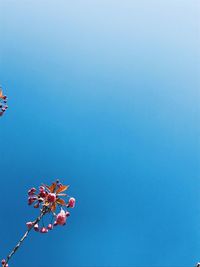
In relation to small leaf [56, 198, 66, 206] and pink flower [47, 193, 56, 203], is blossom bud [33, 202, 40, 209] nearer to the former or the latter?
pink flower [47, 193, 56, 203]

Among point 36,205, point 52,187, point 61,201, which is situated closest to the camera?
point 36,205

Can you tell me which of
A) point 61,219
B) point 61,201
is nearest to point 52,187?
point 61,201

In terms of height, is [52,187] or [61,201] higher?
[52,187]

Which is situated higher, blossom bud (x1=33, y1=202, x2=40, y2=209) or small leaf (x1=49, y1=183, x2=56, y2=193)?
small leaf (x1=49, y1=183, x2=56, y2=193)

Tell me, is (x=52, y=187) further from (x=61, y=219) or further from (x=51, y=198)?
(x=61, y=219)

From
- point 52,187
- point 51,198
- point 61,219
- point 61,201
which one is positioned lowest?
point 61,219

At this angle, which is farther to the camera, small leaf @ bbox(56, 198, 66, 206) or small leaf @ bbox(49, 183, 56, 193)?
small leaf @ bbox(49, 183, 56, 193)

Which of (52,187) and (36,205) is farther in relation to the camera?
(52,187)

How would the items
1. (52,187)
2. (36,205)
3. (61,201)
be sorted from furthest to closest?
(52,187) → (61,201) → (36,205)

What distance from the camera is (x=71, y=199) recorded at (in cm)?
400

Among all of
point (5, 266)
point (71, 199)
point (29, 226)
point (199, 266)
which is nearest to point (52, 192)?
point (71, 199)

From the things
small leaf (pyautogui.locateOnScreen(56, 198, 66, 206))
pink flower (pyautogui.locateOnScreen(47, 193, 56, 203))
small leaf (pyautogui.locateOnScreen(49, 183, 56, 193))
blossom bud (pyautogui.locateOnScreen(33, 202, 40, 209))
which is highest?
small leaf (pyautogui.locateOnScreen(49, 183, 56, 193))

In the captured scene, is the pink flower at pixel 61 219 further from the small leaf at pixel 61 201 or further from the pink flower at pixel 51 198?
the small leaf at pixel 61 201

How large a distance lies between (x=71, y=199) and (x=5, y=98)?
2.60 meters
